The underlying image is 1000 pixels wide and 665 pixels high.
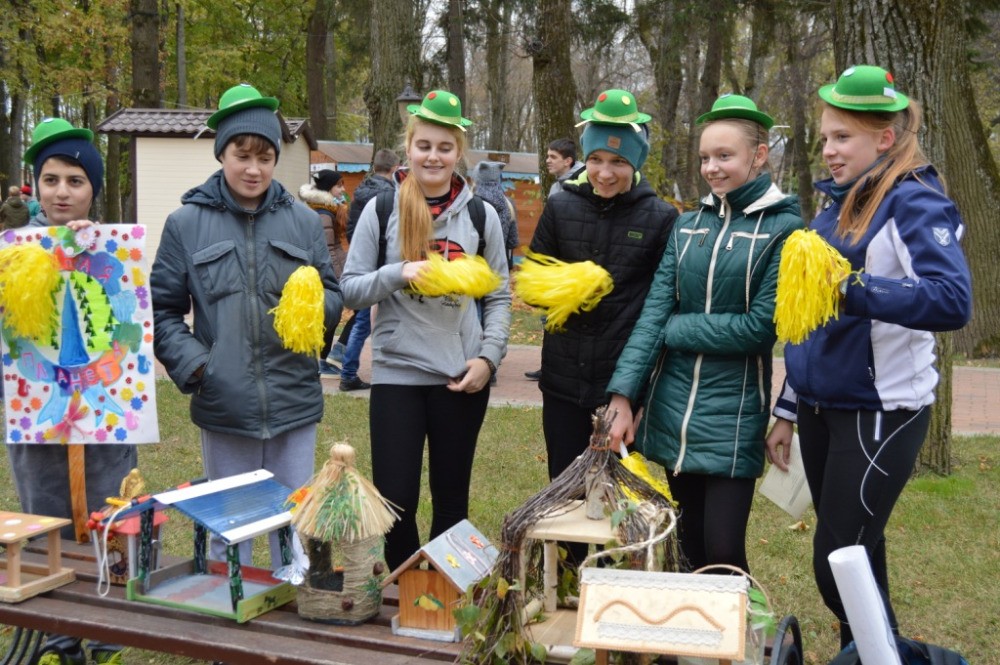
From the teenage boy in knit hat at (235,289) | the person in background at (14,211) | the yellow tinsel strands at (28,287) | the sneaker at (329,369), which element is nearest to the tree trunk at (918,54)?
the teenage boy in knit hat at (235,289)

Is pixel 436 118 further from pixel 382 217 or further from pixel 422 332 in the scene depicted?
pixel 422 332

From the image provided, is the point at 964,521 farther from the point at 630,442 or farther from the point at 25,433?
the point at 25,433

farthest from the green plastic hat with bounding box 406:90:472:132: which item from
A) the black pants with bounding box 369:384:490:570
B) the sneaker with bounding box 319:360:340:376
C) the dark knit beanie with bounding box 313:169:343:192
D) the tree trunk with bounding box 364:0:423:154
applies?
the tree trunk with bounding box 364:0:423:154

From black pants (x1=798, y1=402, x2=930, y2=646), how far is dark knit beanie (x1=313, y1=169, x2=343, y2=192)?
28.4ft

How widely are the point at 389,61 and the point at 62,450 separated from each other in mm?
11589

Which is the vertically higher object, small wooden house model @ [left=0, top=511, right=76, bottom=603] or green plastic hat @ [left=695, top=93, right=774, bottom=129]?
Answer: green plastic hat @ [left=695, top=93, right=774, bottom=129]

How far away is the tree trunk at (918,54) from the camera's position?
6.03 m

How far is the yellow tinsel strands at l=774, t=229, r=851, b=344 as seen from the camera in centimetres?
269

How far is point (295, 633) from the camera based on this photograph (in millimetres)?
2844

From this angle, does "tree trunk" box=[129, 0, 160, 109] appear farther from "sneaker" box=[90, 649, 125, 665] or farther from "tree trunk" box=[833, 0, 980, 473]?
"sneaker" box=[90, 649, 125, 665]

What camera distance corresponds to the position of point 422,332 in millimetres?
3613

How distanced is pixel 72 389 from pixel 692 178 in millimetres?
24716

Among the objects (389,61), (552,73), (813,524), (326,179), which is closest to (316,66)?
(389,61)

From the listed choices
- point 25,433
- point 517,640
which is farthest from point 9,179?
point 517,640
